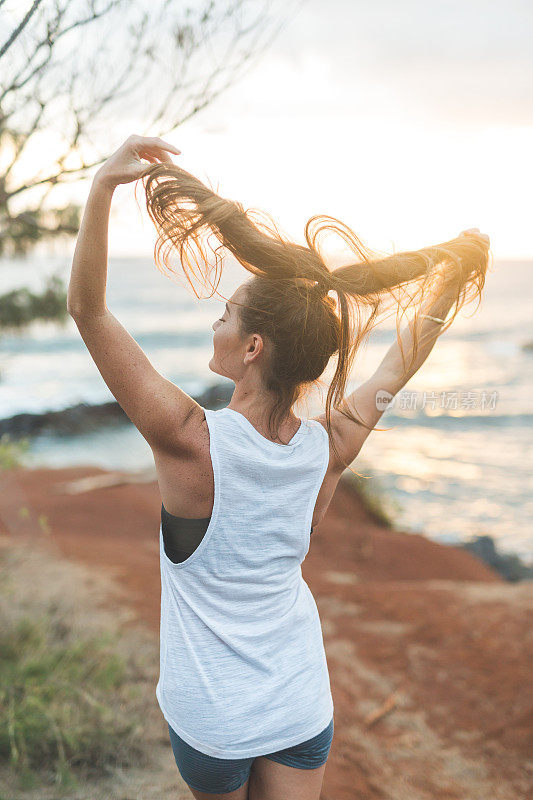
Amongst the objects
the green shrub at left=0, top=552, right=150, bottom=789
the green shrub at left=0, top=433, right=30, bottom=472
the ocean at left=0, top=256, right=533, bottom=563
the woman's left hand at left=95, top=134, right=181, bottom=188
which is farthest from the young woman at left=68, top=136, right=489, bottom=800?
the green shrub at left=0, top=433, right=30, bottom=472

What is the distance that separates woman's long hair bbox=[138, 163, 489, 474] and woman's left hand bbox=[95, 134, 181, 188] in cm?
3

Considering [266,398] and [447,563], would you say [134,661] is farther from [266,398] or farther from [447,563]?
[447,563]

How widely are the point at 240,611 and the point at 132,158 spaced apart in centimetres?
87

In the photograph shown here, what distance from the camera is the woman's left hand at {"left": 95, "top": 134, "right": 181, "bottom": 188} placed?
1209 mm

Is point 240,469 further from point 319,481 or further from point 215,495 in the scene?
point 319,481

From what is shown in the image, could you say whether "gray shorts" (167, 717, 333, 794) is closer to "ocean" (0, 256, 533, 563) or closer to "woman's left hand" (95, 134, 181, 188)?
"ocean" (0, 256, 533, 563)

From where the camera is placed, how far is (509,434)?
16.0 m

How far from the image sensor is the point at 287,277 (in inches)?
53.1

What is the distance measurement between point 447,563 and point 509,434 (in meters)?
9.20

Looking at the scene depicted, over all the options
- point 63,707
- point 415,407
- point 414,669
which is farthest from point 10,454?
point 414,669

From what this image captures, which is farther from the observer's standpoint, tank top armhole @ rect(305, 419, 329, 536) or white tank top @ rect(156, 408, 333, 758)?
tank top armhole @ rect(305, 419, 329, 536)

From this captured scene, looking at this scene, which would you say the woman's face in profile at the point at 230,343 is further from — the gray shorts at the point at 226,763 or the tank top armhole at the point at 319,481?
the gray shorts at the point at 226,763

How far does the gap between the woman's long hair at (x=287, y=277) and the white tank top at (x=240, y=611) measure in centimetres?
13

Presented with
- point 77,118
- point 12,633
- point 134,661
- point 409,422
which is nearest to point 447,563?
point 134,661
